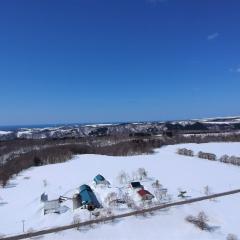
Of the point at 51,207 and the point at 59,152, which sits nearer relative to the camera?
the point at 51,207

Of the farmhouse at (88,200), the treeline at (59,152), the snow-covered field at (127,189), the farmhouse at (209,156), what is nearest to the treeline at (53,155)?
the treeline at (59,152)

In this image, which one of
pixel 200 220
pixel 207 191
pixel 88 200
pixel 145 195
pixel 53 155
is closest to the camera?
pixel 200 220

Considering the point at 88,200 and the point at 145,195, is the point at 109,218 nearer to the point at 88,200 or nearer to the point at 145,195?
the point at 88,200

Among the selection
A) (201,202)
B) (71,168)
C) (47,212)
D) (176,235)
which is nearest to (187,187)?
(201,202)

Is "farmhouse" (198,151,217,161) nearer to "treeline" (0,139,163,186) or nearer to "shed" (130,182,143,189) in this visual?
"treeline" (0,139,163,186)

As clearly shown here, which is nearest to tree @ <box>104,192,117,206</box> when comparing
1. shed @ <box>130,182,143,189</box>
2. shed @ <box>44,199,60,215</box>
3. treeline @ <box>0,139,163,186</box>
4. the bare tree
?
shed @ <box>130,182,143,189</box>

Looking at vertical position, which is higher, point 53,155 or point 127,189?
point 53,155

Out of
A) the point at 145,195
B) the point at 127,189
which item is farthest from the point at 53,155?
the point at 145,195

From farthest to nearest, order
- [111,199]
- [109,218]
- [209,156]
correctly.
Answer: [209,156] → [111,199] → [109,218]
